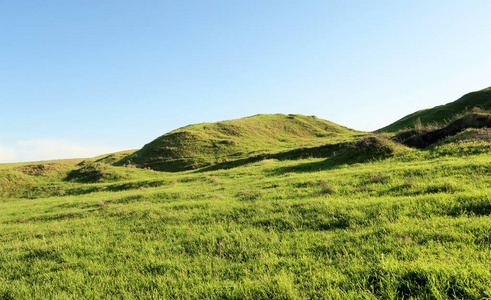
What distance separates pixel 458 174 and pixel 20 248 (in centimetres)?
1635

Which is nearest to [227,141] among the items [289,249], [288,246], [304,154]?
[304,154]

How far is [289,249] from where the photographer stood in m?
5.41

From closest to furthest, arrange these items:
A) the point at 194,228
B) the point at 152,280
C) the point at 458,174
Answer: the point at 152,280 → the point at 194,228 → the point at 458,174

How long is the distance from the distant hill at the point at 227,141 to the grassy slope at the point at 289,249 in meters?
32.6

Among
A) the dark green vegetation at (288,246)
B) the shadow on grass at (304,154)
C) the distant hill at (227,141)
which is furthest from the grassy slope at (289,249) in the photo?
the distant hill at (227,141)

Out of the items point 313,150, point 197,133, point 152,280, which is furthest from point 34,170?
point 152,280

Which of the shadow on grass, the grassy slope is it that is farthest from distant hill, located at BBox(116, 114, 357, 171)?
the grassy slope

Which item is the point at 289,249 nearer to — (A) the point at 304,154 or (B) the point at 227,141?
(A) the point at 304,154

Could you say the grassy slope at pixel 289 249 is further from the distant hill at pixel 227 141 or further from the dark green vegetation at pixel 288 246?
the distant hill at pixel 227 141

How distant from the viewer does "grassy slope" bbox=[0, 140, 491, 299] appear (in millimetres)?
3758

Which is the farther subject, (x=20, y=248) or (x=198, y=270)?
(x=20, y=248)

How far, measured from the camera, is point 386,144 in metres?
19.6

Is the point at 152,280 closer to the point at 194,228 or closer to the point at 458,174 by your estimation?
the point at 194,228

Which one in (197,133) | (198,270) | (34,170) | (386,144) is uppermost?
(197,133)
